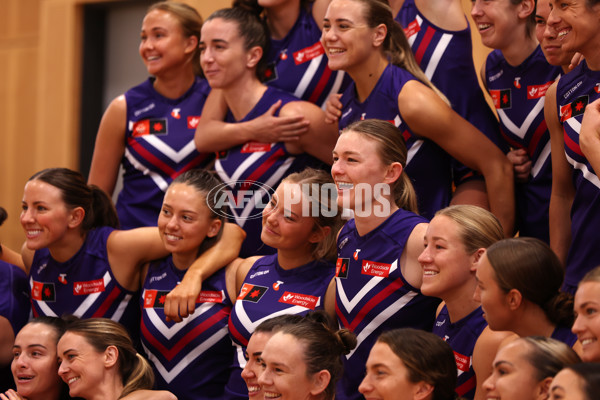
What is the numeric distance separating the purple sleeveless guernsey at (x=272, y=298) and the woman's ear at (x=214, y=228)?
0.80 feet

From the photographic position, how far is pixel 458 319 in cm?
203

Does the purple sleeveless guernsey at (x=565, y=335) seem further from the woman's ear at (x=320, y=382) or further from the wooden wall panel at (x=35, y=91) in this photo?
the wooden wall panel at (x=35, y=91)

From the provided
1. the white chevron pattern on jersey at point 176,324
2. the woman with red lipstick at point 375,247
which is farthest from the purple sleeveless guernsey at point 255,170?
the woman with red lipstick at point 375,247

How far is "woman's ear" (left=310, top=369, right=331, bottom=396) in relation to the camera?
2055mm

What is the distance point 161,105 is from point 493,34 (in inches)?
47.7

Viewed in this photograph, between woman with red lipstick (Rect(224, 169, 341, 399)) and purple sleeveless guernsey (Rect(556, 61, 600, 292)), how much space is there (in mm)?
637

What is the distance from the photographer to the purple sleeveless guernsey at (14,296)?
2.87 m

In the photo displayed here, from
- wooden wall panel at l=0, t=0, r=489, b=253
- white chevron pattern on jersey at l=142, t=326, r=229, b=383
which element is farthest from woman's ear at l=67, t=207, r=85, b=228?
wooden wall panel at l=0, t=0, r=489, b=253

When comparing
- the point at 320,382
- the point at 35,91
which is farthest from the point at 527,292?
the point at 35,91

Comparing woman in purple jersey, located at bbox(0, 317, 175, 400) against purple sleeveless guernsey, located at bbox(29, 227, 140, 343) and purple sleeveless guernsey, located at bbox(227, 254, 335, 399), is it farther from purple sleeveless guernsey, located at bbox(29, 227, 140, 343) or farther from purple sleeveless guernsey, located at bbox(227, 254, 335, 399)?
purple sleeveless guernsey, located at bbox(227, 254, 335, 399)

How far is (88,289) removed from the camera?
279 centimetres

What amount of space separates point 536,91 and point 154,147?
130 centimetres

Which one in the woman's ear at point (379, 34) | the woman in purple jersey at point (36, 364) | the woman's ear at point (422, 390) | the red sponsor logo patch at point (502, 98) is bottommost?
the woman in purple jersey at point (36, 364)

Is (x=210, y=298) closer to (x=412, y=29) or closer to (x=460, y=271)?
(x=460, y=271)
